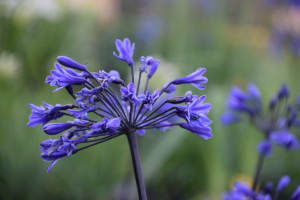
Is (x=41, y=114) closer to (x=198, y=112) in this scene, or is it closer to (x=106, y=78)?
(x=106, y=78)

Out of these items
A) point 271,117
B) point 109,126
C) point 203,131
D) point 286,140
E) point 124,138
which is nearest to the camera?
point 109,126

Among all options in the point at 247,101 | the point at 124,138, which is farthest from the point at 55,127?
the point at 124,138

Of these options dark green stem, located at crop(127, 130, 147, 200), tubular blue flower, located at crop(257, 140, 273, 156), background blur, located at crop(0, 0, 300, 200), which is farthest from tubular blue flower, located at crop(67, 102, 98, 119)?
background blur, located at crop(0, 0, 300, 200)

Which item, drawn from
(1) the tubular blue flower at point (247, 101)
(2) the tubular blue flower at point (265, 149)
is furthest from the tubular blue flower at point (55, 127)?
(1) the tubular blue flower at point (247, 101)

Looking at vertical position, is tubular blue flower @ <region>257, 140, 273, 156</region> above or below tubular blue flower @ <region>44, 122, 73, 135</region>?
below

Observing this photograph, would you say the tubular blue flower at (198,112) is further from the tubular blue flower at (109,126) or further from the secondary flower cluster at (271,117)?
the secondary flower cluster at (271,117)

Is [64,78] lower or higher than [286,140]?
higher

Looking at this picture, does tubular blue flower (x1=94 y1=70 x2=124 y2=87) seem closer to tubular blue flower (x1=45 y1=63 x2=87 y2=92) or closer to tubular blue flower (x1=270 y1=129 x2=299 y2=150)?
tubular blue flower (x1=45 y1=63 x2=87 y2=92)

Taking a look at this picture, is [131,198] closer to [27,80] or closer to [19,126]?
[19,126]

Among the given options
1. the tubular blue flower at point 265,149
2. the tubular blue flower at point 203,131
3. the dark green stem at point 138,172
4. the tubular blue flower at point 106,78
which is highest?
the tubular blue flower at point 106,78

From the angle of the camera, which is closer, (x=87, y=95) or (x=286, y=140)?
(x=87, y=95)
